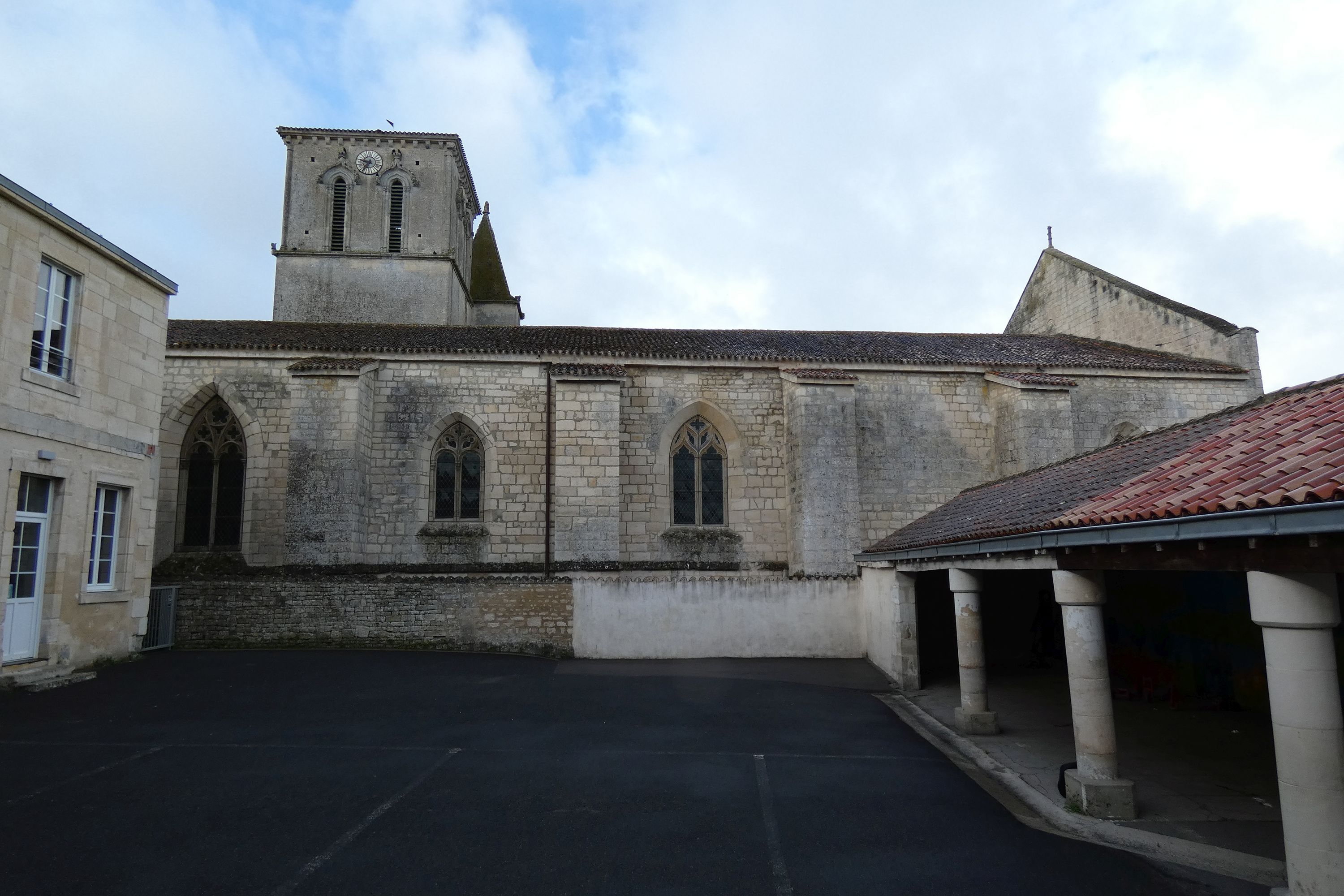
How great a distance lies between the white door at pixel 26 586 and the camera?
945 centimetres

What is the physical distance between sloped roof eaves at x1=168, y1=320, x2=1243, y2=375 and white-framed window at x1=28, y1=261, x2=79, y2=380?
4934 mm

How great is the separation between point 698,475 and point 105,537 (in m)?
10.4

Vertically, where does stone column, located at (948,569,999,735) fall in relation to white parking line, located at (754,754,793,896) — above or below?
above

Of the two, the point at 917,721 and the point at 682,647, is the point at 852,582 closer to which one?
the point at 682,647

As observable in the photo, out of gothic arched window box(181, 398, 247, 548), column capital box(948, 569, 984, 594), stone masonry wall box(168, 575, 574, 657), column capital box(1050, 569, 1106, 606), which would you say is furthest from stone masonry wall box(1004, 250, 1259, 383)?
gothic arched window box(181, 398, 247, 548)

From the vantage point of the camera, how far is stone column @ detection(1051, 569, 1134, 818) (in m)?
5.73

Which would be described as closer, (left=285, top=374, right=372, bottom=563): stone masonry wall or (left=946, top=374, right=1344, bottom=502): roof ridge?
(left=946, top=374, right=1344, bottom=502): roof ridge

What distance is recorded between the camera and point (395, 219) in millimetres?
23906

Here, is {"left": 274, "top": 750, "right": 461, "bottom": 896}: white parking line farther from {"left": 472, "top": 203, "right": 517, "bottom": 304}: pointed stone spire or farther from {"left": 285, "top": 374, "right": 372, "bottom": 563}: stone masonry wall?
{"left": 472, "top": 203, "right": 517, "bottom": 304}: pointed stone spire

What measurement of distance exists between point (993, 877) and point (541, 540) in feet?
38.1

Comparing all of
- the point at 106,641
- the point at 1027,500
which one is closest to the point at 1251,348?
the point at 1027,500

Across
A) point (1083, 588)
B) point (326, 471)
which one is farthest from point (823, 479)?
point (326, 471)

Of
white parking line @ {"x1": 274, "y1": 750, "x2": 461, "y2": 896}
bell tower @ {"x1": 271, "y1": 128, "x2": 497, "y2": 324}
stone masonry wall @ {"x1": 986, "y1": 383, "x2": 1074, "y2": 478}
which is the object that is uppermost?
bell tower @ {"x1": 271, "y1": 128, "x2": 497, "y2": 324}

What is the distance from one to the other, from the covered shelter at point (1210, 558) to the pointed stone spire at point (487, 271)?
2161cm
